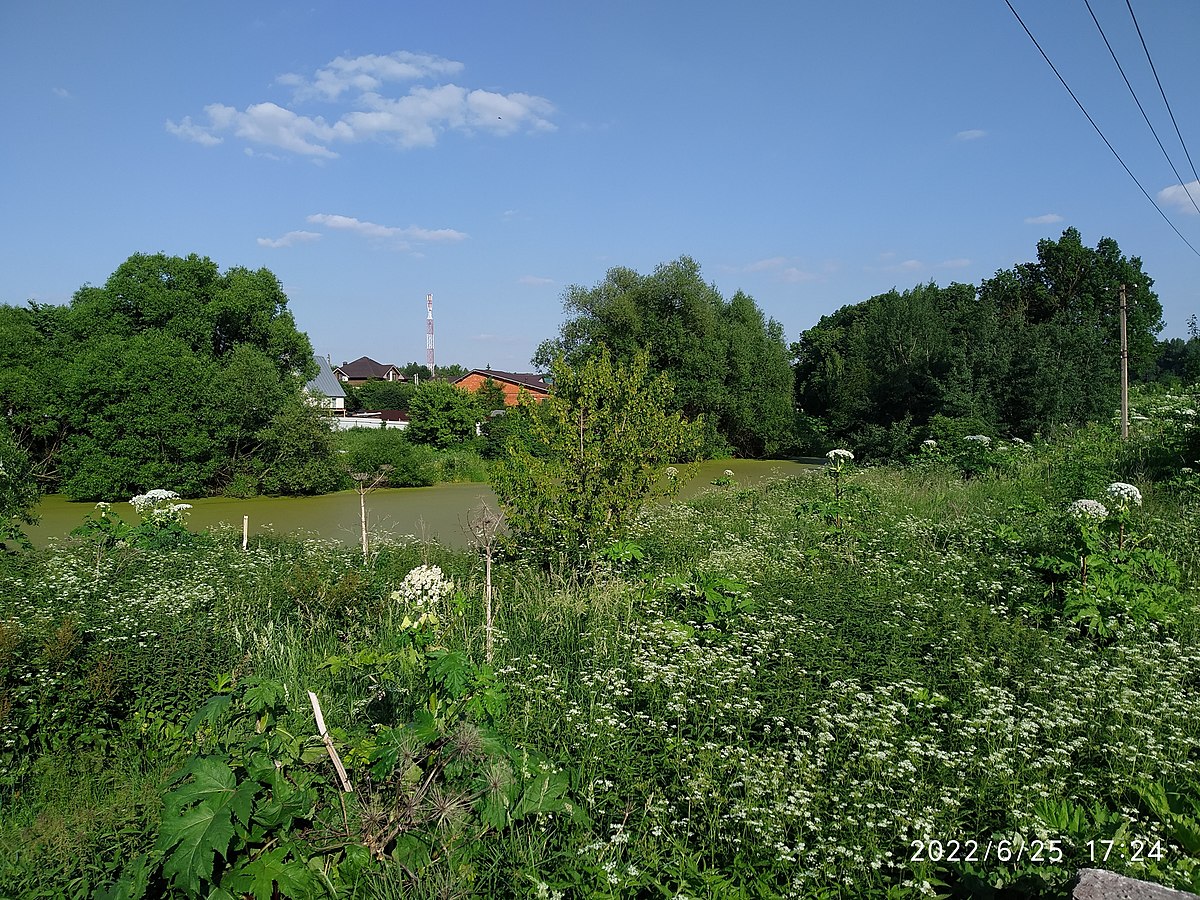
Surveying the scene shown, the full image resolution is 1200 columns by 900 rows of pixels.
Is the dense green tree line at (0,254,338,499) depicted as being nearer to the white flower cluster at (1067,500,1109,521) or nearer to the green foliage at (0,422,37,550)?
the green foliage at (0,422,37,550)

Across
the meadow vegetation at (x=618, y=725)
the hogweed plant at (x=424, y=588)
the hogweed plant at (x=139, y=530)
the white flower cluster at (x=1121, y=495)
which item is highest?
the white flower cluster at (x=1121, y=495)

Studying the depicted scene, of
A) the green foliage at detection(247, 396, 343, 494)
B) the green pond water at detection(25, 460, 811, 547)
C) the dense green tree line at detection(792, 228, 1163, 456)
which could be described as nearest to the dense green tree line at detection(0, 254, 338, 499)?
the green foliage at detection(247, 396, 343, 494)

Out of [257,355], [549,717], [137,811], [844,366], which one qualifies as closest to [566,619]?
[549,717]

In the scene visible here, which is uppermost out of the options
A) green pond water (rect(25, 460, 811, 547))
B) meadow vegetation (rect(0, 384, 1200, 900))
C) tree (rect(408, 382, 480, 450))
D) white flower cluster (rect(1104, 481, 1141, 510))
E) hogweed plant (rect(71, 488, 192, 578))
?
tree (rect(408, 382, 480, 450))

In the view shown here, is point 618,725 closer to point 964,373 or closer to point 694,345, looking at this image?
point 964,373

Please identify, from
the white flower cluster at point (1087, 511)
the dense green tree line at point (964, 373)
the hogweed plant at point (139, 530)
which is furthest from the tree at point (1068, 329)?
the hogweed plant at point (139, 530)

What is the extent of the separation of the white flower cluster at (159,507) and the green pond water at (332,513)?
2.07 m

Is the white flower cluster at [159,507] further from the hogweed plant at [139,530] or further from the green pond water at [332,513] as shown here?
the green pond water at [332,513]

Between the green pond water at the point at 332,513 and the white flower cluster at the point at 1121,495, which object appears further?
the green pond water at the point at 332,513

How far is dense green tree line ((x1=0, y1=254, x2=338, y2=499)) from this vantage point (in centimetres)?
1845

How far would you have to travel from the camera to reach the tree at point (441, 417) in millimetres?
28094

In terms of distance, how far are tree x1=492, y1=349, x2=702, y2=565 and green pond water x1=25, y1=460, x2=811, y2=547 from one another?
12.7 ft

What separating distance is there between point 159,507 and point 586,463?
236 inches

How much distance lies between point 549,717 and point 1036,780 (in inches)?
90.3
